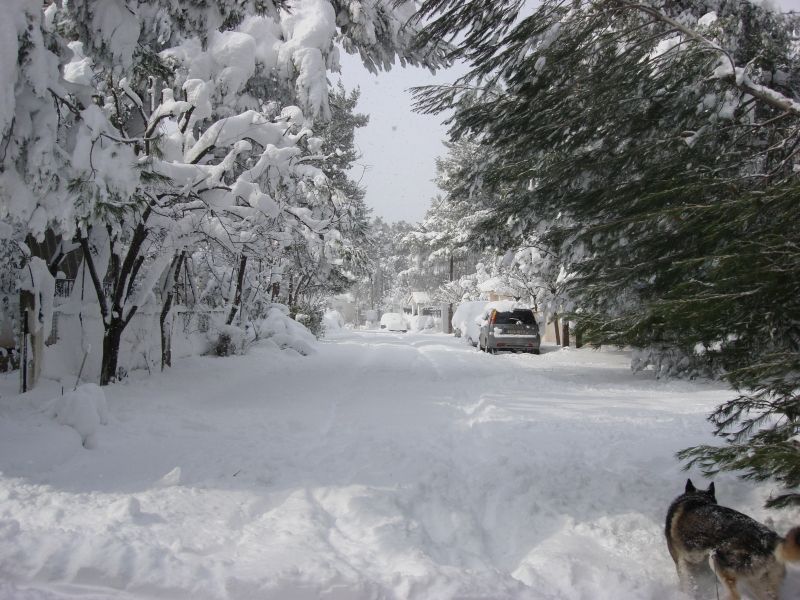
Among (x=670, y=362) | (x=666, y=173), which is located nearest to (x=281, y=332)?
(x=670, y=362)

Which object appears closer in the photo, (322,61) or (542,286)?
(322,61)

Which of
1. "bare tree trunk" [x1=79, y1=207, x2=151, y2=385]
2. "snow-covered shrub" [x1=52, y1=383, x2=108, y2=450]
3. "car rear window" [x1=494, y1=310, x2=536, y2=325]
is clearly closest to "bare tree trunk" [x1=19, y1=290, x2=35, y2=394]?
"bare tree trunk" [x1=79, y1=207, x2=151, y2=385]

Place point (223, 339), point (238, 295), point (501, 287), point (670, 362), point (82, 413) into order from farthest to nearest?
point (501, 287) → point (238, 295) → point (223, 339) → point (670, 362) → point (82, 413)

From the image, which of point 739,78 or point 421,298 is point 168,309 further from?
point 421,298

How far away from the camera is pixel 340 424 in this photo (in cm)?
738

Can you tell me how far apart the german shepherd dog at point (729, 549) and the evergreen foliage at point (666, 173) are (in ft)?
1.37

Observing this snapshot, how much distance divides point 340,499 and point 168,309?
8252 millimetres

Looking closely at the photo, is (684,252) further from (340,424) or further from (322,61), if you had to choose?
(322,61)

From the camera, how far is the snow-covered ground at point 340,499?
3.14m

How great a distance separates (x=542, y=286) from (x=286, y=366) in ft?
40.9

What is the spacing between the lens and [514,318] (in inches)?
835

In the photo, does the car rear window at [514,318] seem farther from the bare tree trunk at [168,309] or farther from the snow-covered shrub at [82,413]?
the snow-covered shrub at [82,413]

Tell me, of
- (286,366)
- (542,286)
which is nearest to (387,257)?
(542,286)

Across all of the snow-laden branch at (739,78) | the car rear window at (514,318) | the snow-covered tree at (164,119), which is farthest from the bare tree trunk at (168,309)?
the car rear window at (514,318)
